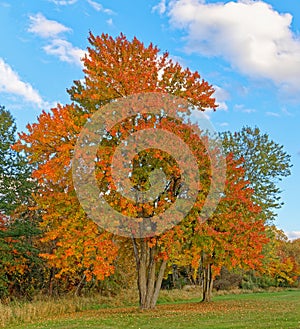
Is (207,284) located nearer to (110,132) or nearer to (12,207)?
(12,207)

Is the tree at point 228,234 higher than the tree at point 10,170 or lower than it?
lower

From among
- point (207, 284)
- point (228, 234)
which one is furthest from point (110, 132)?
point (207, 284)

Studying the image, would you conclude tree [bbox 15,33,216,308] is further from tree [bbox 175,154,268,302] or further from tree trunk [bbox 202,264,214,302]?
tree trunk [bbox 202,264,214,302]

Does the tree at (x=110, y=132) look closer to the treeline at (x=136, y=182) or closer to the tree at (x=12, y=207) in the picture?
the treeline at (x=136, y=182)

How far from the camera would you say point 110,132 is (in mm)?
18062

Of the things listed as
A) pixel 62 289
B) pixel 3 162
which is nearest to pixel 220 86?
pixel 3 162

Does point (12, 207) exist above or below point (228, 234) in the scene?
above

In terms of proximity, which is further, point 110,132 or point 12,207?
point 12,207

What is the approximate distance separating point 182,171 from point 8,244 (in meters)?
15.7

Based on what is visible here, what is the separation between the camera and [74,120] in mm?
18594

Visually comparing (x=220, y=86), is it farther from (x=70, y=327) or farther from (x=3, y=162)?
(x=3, y=162)

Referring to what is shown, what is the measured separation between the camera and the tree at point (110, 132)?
58.3 feet

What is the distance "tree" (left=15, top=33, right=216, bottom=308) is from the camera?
17766 mm

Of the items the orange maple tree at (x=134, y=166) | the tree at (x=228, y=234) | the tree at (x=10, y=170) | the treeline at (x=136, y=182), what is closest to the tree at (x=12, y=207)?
the tree at (x=10, y=170)
